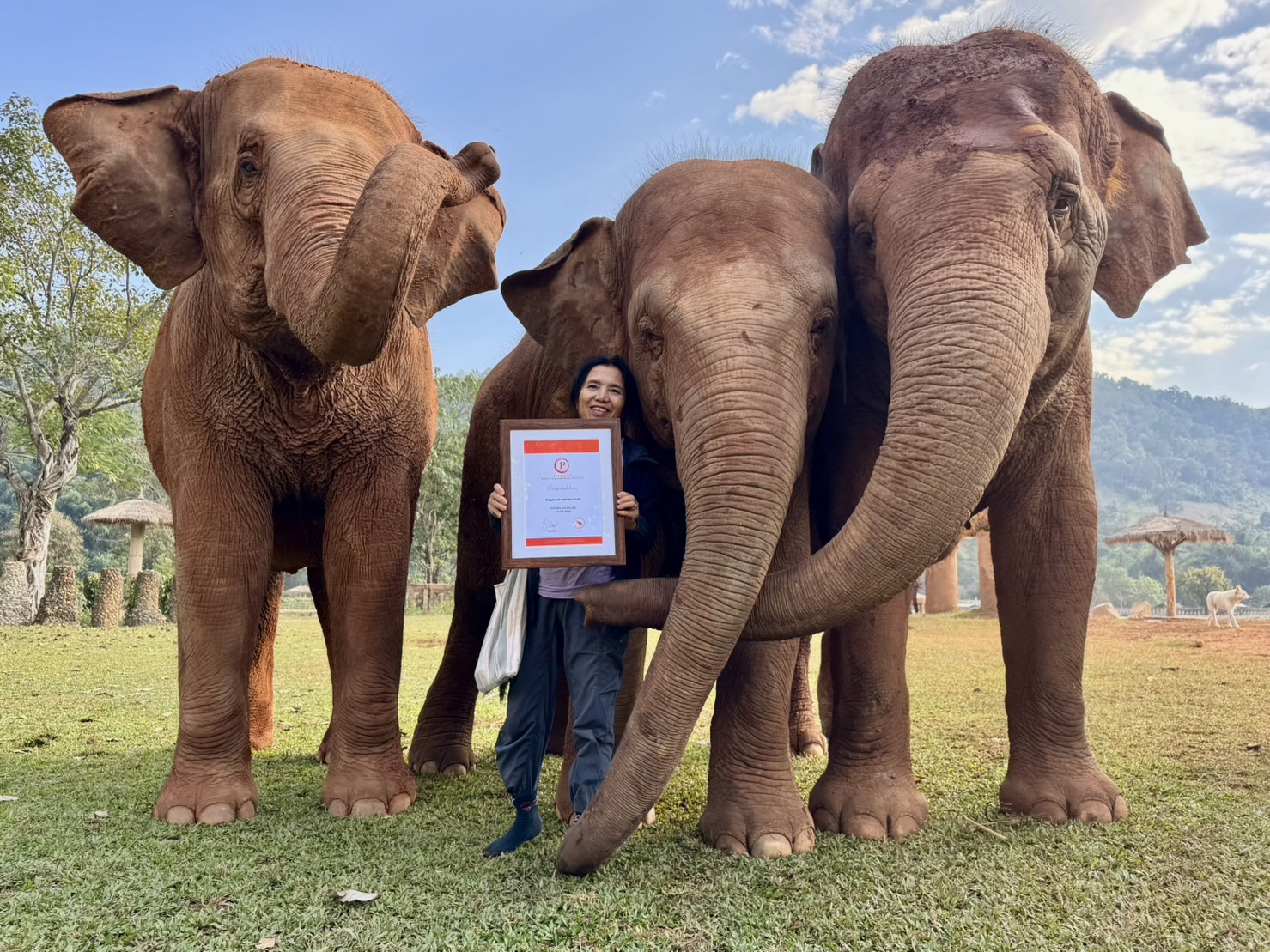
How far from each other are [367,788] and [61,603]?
20.5 meters

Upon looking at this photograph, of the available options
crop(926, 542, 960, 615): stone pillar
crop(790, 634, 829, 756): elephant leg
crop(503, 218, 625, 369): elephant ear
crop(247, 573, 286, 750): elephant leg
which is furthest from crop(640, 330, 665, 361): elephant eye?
crop(926, 542, 960, 615): stone pillar

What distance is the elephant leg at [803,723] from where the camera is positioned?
6.79m

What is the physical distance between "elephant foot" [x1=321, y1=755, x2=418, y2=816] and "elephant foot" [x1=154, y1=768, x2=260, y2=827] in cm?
35

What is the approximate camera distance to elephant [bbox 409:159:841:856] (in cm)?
322

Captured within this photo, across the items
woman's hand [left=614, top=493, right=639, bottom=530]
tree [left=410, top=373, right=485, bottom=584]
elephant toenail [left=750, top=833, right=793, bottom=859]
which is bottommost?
elephant toenail [left=750, top=833, right=793, bottom=859]

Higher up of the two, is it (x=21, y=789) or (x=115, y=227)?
(x=115, y=227)

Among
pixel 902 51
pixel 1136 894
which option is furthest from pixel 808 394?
pixel 1136 894

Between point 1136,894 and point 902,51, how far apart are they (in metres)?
3.37

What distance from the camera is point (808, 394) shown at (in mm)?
3760

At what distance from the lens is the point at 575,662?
144 inches

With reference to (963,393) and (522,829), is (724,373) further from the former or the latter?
(522,829)

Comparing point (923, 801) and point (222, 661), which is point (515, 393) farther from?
point (923, 801)

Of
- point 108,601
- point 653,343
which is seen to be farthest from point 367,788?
point 108,601

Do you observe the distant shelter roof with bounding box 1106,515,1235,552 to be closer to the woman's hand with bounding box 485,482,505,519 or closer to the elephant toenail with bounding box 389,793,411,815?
the elephant toenail with bounding box 389,793,411,815
